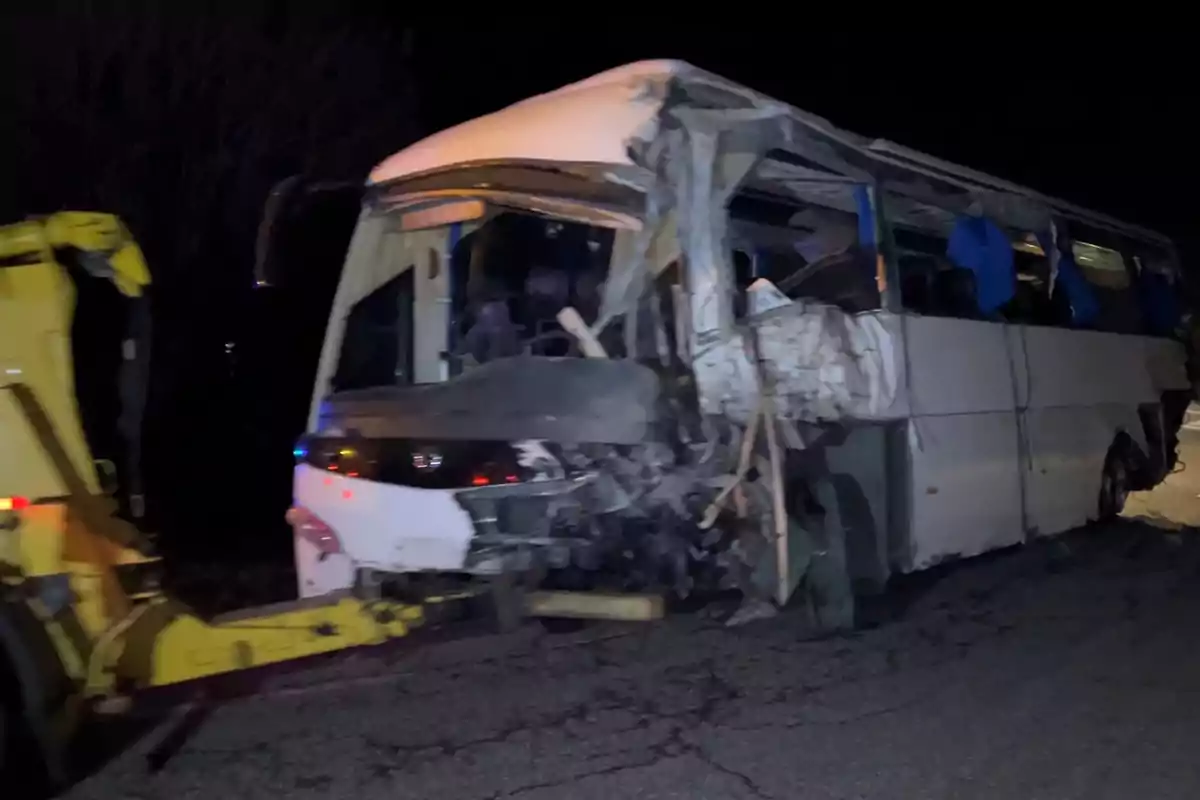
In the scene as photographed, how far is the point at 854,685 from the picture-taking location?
6766mm

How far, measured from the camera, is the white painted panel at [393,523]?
673cm

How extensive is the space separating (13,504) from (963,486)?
247 inches

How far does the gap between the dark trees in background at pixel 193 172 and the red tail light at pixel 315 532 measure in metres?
4.85

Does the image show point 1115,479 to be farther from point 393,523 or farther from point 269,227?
point 269,227

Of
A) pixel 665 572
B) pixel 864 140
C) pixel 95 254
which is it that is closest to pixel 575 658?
pixel 665 572

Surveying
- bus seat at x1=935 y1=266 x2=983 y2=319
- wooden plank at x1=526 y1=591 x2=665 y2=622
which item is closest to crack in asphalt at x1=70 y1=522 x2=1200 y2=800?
wooden plank at x1=526 y1=591 x2=665 y2=622

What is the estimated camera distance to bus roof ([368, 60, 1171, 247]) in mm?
6949

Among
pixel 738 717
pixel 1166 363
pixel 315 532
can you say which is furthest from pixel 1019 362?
pixel 315 532

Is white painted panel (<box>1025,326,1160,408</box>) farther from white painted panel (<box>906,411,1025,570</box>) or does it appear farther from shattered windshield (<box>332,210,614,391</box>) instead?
shattered windshield (<box>332,210,614,391</box>)

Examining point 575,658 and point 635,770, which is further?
point 575,658

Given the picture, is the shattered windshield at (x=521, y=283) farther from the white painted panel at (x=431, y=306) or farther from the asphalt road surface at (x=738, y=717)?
the asphalt road surface at (x=738, y=717)

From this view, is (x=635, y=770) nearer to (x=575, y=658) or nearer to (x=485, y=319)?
(x=575, y=658)

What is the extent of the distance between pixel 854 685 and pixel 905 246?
3.61 metres

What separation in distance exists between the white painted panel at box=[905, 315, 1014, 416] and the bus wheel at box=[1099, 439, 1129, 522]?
2.69 meters
